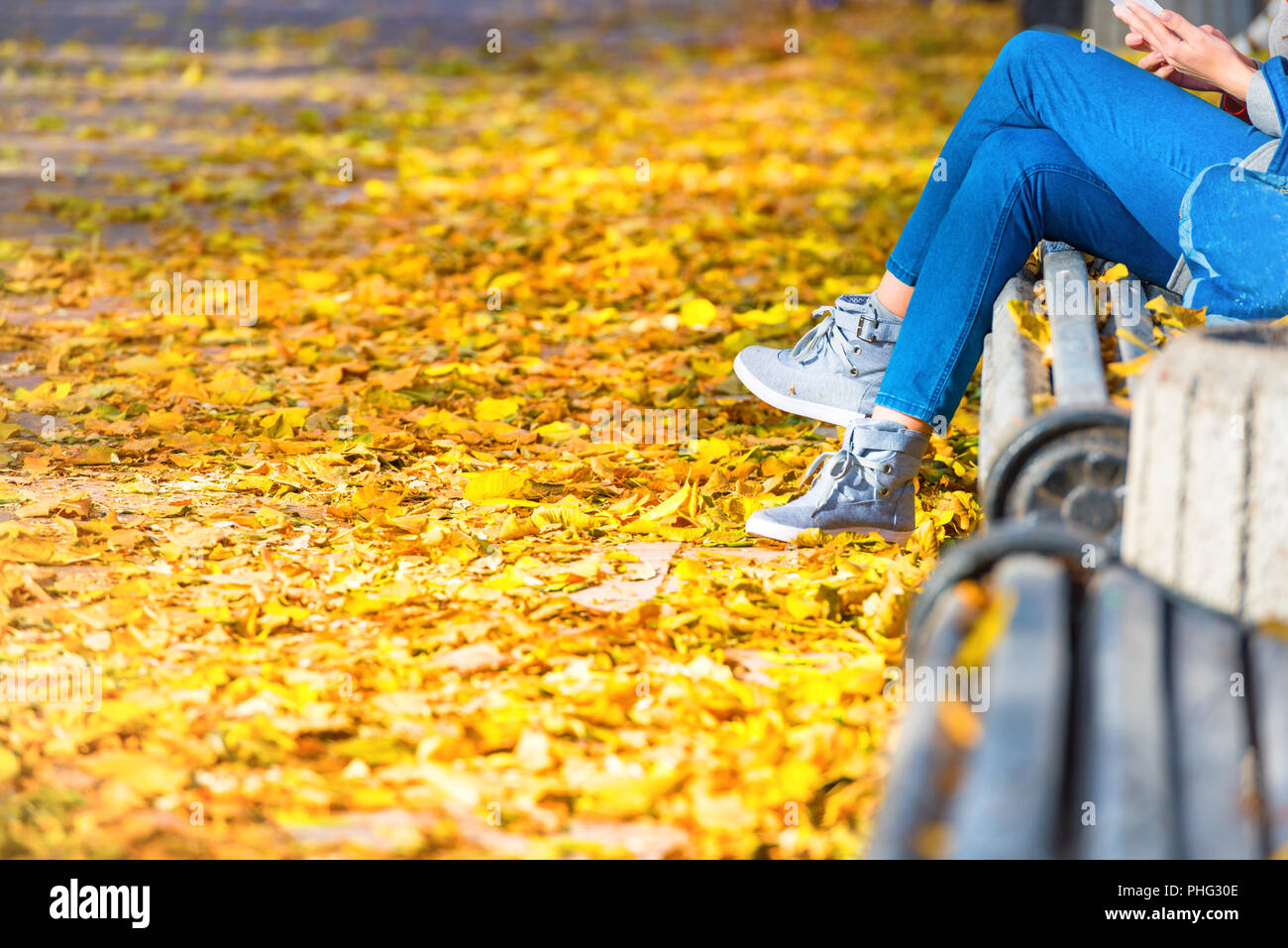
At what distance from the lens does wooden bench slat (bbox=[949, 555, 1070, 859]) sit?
1342 mm

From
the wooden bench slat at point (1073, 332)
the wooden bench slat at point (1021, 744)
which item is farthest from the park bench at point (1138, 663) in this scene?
the wooden bench slat at point (1073, 332)

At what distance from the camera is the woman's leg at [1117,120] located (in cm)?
270

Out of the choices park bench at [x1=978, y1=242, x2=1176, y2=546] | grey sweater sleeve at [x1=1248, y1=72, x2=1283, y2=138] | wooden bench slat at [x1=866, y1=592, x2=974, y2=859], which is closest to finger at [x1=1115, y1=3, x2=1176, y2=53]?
grey sweater sleeve at [x1=1248, y1=72, x2=1283, y2=138]

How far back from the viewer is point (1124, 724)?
1.46m

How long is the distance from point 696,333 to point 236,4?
17130 millimetres

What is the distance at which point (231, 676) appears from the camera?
251 cm

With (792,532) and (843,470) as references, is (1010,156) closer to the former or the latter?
(843,470)

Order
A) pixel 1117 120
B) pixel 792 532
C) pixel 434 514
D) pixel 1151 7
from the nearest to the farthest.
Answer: pixel 1117 120 < pixel 1151 7 < pixel 792 532 < pixel 434 514

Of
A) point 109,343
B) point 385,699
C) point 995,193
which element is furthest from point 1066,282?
point 109,343

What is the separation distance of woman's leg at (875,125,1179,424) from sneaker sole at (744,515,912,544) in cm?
28

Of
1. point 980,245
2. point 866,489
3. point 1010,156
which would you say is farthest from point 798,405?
point 1010,156

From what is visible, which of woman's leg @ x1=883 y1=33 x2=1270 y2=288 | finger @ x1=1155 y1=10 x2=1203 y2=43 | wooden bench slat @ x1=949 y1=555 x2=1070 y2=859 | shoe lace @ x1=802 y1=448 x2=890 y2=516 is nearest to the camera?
wooden bench slat @ x1=949 y1=555 x2=1070 y2=859

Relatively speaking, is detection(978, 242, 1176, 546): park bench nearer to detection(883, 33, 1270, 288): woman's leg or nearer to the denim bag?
the denim bag

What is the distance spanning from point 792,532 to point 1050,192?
92 cm
